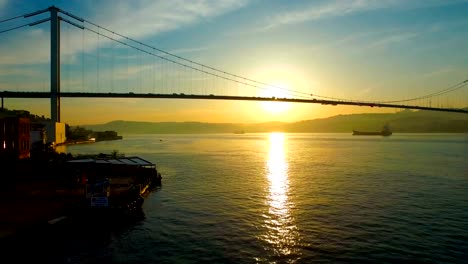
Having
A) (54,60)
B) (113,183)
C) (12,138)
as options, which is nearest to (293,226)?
(113,183)

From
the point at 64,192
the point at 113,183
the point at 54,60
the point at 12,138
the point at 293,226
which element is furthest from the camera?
the point at 54,60

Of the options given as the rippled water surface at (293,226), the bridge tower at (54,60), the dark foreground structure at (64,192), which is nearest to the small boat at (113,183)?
the dark foreground structure at (64,192)

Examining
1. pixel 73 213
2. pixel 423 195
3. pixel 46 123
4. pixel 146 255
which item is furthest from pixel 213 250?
pixel 46 123

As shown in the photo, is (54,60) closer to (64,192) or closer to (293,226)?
(64,192)

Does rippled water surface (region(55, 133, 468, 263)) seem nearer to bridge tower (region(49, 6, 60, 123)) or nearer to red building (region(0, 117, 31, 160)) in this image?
red building (region(0, 117, 31, 160))

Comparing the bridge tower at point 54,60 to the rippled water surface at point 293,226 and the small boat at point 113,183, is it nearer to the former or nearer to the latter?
the small boat at point 113,183

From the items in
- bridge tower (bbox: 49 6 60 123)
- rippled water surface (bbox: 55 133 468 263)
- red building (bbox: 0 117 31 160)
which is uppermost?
bridge tower (bbox: 49 6 60 123)

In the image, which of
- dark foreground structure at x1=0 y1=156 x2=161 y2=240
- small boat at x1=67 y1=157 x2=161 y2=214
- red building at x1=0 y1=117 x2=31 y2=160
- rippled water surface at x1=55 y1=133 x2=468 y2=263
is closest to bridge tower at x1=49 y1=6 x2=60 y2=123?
small boat at x1=67 y1=157 x2=161 y2=214

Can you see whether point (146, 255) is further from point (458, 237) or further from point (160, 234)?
point (458, 237)

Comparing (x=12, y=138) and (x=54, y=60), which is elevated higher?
(x=54, y=60)

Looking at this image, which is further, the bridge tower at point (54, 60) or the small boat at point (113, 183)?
the bridge tower at point (54, 60)

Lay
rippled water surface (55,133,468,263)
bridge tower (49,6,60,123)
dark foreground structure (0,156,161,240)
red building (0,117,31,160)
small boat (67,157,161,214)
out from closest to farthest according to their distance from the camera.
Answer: rippled water surface (55,133,468,263), dark foreground structure (0,156,161,240), small boat (67,157,161,214), red building (0,117,31,160), bridge tower (49,6,60,123)

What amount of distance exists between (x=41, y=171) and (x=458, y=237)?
127ft

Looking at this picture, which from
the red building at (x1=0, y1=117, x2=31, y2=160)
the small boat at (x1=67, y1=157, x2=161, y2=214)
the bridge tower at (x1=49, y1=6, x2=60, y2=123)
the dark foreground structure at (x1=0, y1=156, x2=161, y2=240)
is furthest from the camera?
the bridge tower at (x1=49, y1=6, x2=60, y2=123)
